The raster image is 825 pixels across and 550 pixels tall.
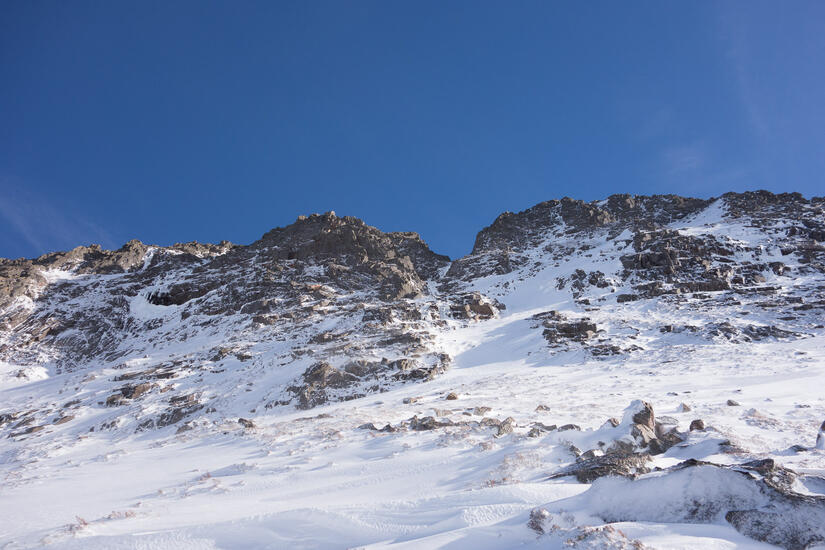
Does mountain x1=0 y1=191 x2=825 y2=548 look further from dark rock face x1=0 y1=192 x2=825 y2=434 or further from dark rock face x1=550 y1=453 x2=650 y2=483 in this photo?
dark rock face x1=0 y1=192 x2=825 y2=434

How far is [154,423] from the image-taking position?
56.9ft

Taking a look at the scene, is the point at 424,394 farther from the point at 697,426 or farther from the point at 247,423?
the point at 697,426

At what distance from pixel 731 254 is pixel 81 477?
46.1 metres

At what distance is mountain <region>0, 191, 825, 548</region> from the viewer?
14.8 feet

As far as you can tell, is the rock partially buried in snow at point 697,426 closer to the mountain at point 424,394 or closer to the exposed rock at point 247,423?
the mountain at point 424,394

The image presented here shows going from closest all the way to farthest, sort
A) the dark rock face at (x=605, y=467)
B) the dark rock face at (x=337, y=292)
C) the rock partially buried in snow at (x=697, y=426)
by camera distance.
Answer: the dark rock face at (x=605, y=467), the rock partially buried in snow at (x=697, y=426), the dark rock face at (x=337, y=292)

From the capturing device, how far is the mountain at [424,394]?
452 cm

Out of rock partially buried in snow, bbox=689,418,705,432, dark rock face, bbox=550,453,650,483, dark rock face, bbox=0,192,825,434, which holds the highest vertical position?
dark rock face, bbox=0,192,825,434

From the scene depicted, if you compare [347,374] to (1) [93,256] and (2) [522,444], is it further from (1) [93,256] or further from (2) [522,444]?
(1) [93,256]

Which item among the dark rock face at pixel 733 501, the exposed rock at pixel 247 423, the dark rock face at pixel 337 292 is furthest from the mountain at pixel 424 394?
the dark rock face at pixel 337 292

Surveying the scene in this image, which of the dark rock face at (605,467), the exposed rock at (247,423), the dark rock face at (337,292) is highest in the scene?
the dark rock face at (337,292)

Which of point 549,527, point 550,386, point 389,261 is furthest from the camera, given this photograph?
point 389,261

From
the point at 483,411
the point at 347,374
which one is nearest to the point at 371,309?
the point at 347,374

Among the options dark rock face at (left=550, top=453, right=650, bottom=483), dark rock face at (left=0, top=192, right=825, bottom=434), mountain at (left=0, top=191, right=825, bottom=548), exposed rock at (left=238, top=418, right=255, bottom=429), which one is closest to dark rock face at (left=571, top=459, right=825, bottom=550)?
mountain at (left=0, top=191, right=825, bottom=548)
